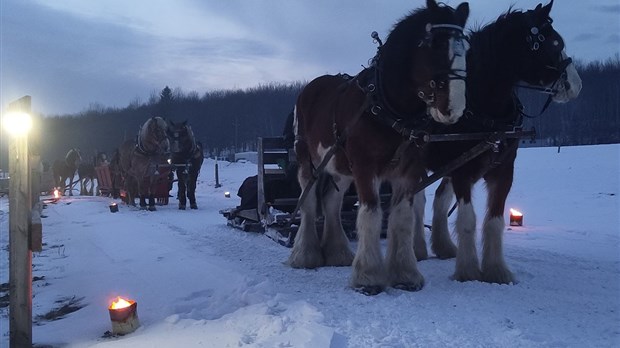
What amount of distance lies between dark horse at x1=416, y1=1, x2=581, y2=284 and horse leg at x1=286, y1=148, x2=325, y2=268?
5.36 ft

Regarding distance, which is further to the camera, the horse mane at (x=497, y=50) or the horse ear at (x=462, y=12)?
the horse mane at (x=497, y=50)

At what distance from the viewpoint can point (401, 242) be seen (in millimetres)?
4746

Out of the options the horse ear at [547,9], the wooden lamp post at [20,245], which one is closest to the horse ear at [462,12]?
the horse ear at [547,9]

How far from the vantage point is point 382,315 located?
383cm

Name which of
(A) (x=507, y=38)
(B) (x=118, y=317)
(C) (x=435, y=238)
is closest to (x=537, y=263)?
(C) (x=435, y=238)

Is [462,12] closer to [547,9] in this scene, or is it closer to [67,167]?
[547,9]

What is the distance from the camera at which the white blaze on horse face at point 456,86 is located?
374cm

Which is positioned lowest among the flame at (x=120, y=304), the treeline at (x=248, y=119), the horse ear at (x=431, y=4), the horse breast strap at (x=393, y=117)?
the flame at (x=120, y=304)

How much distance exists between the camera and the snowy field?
3422 millimetres

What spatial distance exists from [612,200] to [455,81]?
426 inches

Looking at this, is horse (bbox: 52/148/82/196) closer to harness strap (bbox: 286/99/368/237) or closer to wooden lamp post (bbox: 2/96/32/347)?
harness strap (bbox: 286/99/368/237)

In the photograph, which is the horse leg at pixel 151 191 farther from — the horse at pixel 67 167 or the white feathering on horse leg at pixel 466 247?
the horse at pixel 67 167

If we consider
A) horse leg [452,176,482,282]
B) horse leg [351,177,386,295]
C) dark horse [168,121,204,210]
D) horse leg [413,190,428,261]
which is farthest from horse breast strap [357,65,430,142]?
dark horse [168,121,204,210]

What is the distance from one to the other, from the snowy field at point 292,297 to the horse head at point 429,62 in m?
1.52
